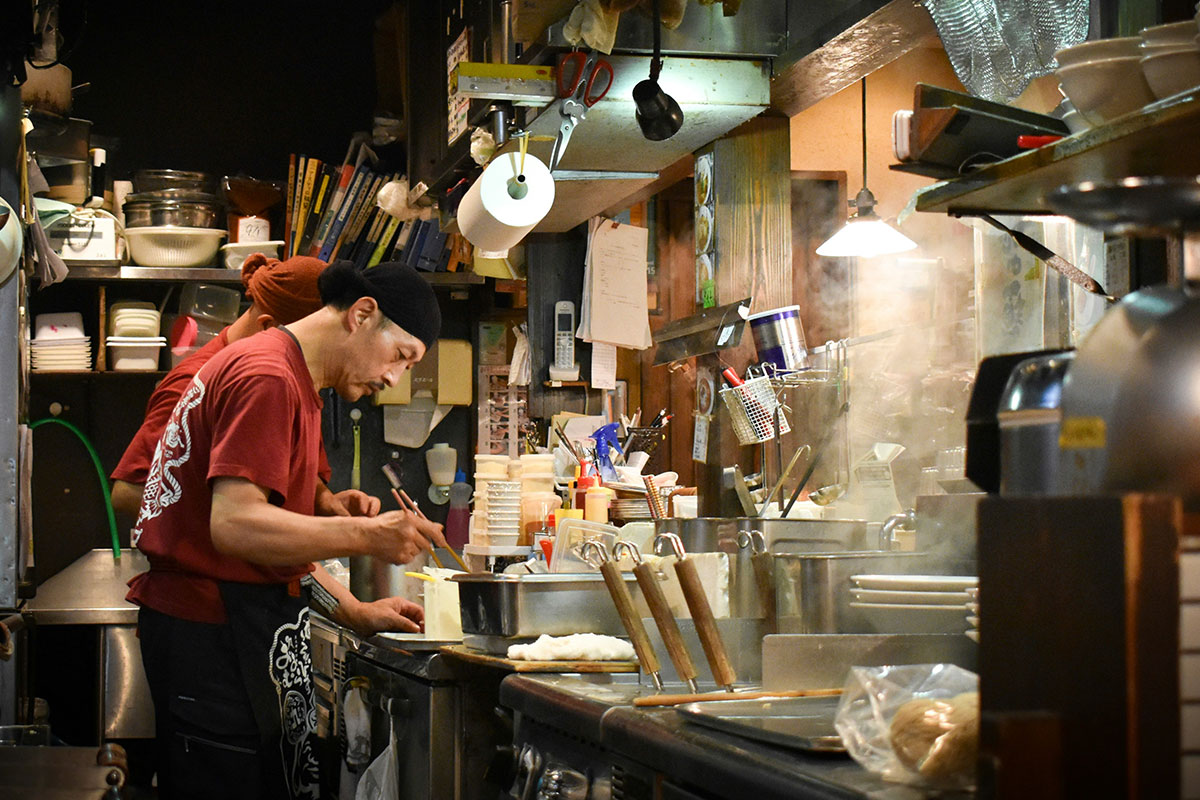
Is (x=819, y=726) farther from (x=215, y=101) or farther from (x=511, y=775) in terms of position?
(x=215, y=101)

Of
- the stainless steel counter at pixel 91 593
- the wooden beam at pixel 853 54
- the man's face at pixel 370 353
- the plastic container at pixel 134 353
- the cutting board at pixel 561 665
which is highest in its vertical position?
the wooden beam at pixel 853 54

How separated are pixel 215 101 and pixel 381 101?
836mm

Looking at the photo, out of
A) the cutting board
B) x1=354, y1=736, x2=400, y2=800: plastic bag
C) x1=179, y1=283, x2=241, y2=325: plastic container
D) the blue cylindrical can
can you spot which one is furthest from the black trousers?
x1=179, y1=283, x2=241, y2=325: plastic container

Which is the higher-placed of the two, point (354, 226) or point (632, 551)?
point (354, 226)

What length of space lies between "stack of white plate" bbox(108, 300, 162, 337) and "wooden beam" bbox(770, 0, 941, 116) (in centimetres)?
315

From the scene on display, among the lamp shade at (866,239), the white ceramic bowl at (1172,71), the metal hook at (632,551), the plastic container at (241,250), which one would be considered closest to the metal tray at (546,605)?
the metal hook at (632,551)

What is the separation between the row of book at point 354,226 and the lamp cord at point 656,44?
2.60m

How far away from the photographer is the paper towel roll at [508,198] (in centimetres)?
358

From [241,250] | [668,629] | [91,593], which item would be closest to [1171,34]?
[668,629]

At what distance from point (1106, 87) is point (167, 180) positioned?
193 inches

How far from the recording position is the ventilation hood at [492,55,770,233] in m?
3.55

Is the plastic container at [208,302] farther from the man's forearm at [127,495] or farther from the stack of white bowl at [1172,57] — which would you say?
the stack of white bowl at [1172,57]

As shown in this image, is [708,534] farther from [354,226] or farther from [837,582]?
[354,226]

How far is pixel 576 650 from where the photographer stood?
2582mm
